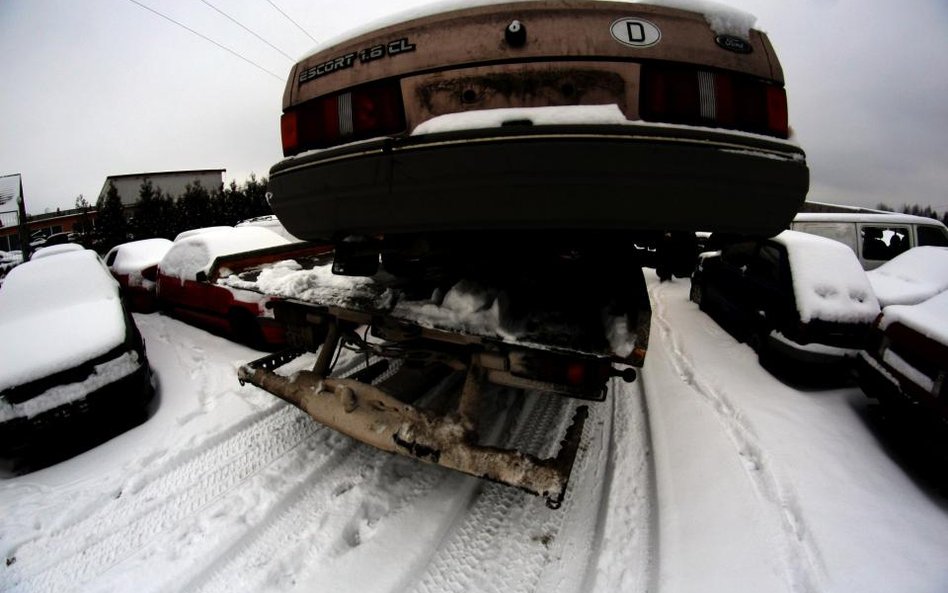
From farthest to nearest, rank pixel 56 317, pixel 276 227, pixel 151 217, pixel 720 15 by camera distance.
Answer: pixel 151 217, pixel 276 227, pixel 56 317, pixel 720 15

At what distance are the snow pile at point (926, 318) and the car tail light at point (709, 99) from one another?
76.6 inches

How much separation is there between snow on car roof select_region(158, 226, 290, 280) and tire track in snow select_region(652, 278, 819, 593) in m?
5.25

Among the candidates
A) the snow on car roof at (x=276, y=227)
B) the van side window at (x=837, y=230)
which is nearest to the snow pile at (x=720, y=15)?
the snow on car roof at (x=276, y=227)

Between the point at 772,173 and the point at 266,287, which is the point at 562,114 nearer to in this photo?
the point at 772,173

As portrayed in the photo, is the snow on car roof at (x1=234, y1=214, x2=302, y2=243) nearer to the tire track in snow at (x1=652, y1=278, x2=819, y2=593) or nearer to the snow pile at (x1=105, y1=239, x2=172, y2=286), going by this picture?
the snow pile at (x1=105, y1=239, x2=172, y2=286)

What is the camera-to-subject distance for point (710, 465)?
7.98ft

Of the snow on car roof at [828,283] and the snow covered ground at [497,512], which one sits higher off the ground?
the snow on car roof at [828,283]

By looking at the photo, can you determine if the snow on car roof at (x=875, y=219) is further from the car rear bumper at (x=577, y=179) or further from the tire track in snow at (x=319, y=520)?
the tire track in snow at (x=319, y=520)

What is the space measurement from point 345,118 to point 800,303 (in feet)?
14.3

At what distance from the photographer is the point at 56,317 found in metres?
3.56

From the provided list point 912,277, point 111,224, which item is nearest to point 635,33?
point 912,277

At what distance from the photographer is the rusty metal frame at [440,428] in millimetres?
1651

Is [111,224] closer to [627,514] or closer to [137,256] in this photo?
[137,256]

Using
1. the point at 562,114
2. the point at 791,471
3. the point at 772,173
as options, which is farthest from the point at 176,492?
the point at 791,471
